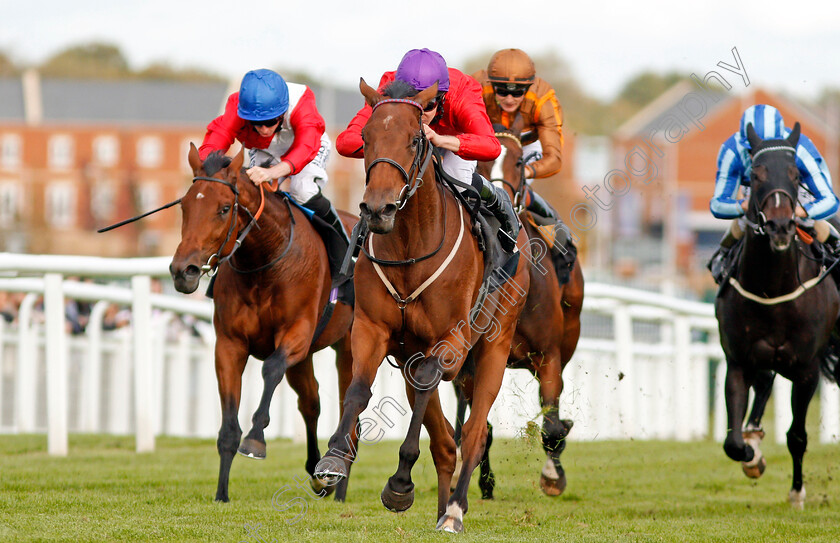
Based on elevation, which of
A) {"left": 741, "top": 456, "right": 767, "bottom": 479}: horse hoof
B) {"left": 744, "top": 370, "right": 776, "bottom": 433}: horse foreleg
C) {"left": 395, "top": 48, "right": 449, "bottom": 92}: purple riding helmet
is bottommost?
{"left": 741, "top": 456, "right": 767, "bottom": 479}: horse hoof

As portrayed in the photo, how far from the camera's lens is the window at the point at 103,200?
5894cm

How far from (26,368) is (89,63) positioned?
75.4 meters

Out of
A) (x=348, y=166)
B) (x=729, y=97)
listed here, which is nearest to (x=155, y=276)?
(x=729, y=97)

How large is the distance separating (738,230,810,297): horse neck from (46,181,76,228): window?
61205 millimetres

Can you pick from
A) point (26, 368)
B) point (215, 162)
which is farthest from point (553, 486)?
point (26, 368)

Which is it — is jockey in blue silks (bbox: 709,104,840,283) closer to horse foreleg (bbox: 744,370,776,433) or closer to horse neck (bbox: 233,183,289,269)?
horse foreleg (bbox: 744,370,776,433)

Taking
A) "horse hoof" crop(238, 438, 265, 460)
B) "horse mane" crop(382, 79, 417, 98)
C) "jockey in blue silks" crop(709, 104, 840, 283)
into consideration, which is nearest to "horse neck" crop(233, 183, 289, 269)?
"horse hoof" crop(238, 438, 265, 460)

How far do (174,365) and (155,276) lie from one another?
2.59 metres

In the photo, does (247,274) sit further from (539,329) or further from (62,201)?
(62,201)

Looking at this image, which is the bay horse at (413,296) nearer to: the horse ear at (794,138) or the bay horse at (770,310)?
the bay horse at (770,310)

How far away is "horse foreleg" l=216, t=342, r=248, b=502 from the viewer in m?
6.00

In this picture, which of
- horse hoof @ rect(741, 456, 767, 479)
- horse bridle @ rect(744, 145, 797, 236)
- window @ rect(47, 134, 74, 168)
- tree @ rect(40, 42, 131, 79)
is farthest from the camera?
tree @ rect(40, 42, 131, 79)

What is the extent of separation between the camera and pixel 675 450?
9.89m

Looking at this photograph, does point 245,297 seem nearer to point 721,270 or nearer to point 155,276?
point 155,276
